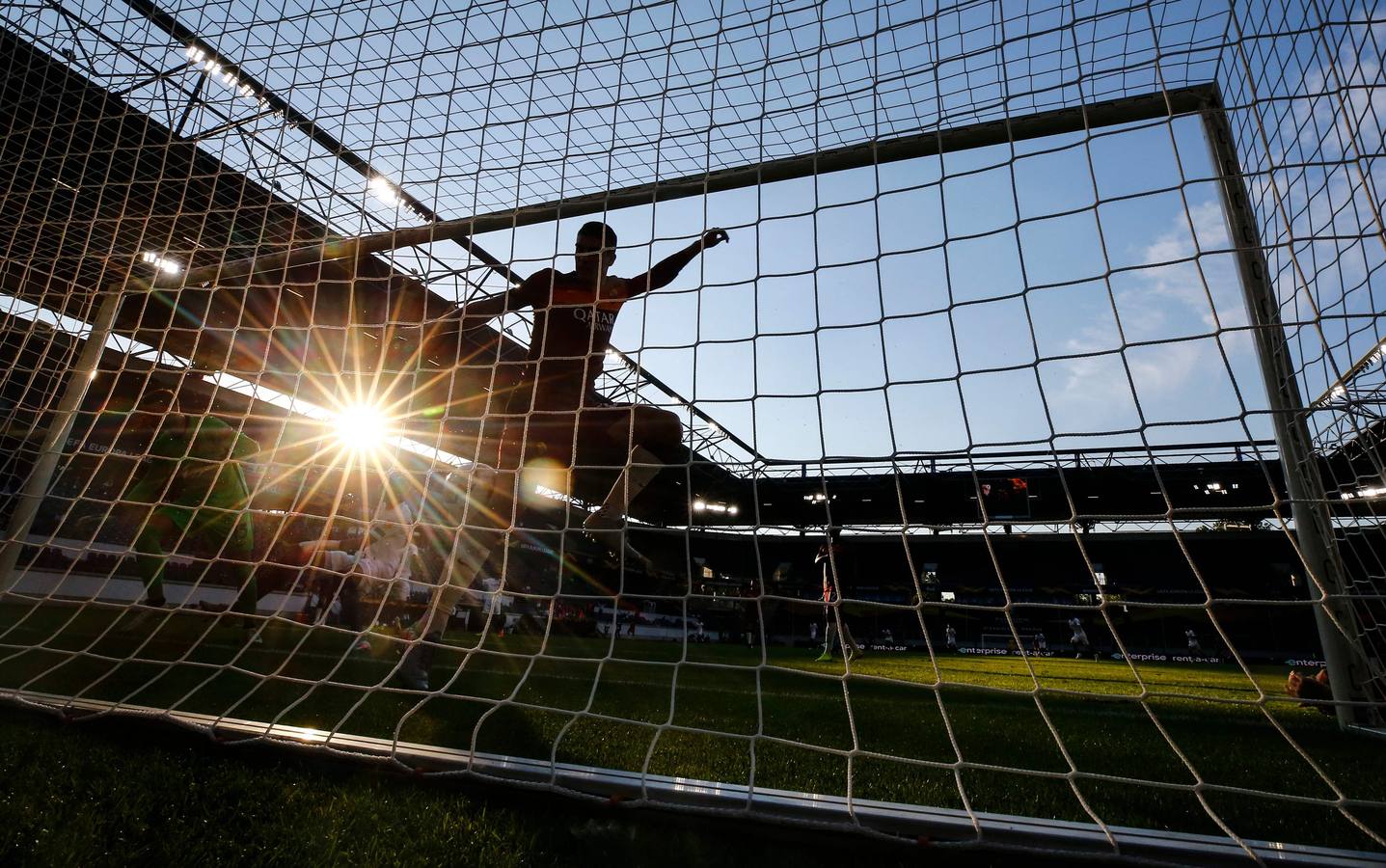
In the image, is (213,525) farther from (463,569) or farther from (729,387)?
(729,387)

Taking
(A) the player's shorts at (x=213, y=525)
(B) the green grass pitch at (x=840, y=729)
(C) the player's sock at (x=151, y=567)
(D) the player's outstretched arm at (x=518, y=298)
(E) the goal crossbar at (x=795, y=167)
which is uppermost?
(E) the goal crossbar at (x=795, y=167)

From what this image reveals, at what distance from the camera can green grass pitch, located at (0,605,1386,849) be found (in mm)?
1530

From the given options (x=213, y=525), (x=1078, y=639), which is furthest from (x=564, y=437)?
(x=1078, y=639)

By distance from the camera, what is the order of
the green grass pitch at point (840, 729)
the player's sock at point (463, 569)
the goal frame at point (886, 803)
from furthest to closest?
the player's sock at point (463, 569) < the green grass pitch at point (840, 729) < the goal frame at point (886, 803)

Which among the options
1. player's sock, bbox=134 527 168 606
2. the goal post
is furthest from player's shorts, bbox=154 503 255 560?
the goal post

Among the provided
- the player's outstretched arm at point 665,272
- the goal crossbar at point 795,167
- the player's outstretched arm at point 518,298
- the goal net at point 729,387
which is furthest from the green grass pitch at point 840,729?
the goal crossbar at point 795,167

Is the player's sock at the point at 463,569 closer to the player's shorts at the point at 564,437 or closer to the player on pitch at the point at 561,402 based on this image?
the player on pitch at the point at 561,402

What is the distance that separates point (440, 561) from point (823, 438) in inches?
87.5

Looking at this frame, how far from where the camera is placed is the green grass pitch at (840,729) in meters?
1.53

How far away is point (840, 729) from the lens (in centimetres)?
240

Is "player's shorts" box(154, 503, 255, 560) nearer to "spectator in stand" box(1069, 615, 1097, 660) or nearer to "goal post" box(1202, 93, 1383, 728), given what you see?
"goal post" box(1202, 93, 1383, 728)

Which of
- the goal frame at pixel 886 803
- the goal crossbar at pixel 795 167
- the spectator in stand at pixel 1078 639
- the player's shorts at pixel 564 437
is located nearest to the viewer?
the goal frame at pixel 886 803

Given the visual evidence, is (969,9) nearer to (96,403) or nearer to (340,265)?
(340,265)

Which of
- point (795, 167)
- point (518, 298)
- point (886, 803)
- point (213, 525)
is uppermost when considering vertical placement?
point (795, 167)
